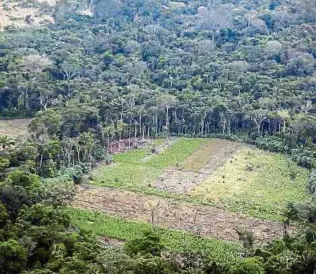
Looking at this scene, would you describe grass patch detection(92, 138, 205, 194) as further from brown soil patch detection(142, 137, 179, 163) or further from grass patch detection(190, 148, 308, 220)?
grass patch detection(190, 148, 308, 220)

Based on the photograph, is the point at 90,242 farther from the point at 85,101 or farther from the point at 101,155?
the point at 85,101

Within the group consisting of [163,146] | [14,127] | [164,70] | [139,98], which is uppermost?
[164,70]

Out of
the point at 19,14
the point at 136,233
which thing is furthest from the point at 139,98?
the point at 19,14

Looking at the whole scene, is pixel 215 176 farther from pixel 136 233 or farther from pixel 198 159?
pixel 136 233

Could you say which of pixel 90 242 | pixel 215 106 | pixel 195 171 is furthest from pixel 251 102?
pixel 90 242

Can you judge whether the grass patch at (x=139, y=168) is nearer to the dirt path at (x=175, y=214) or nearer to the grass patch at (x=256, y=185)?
the dirt path at (x=175, y=214)

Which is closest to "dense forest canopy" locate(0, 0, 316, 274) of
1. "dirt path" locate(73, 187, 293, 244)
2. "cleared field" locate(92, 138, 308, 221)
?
"cleared field" locate(92, 138, 308, 221)
